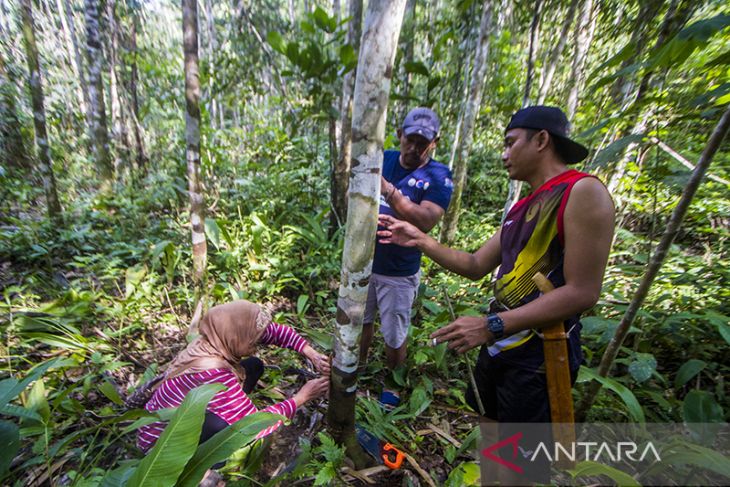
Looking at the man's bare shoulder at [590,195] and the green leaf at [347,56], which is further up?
the green leaf at [347,56]

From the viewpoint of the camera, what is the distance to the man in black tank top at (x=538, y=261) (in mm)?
1303

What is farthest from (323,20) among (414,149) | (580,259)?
(580,259)

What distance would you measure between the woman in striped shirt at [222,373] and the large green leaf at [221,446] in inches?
11.4

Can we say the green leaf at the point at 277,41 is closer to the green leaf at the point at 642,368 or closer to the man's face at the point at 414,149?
the man's face at the point at 414,149

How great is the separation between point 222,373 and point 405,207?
1560 mm

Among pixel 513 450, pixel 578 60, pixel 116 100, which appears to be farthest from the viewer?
pixel 116 100

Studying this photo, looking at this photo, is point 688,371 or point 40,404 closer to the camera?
point 40,404

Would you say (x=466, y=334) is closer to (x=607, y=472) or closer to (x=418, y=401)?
(x=607, y=472)

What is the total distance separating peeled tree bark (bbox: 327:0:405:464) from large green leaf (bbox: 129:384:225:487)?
Result: 0.74 m

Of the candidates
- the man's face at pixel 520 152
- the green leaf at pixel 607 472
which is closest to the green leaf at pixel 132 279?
the man's face at pixel 520 152

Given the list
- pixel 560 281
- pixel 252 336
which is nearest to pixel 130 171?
pixel 252 336

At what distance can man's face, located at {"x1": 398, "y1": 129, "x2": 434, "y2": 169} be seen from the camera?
2.46 meters

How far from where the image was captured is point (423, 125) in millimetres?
2420

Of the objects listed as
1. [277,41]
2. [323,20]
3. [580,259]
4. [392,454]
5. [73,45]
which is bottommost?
[392,454]
